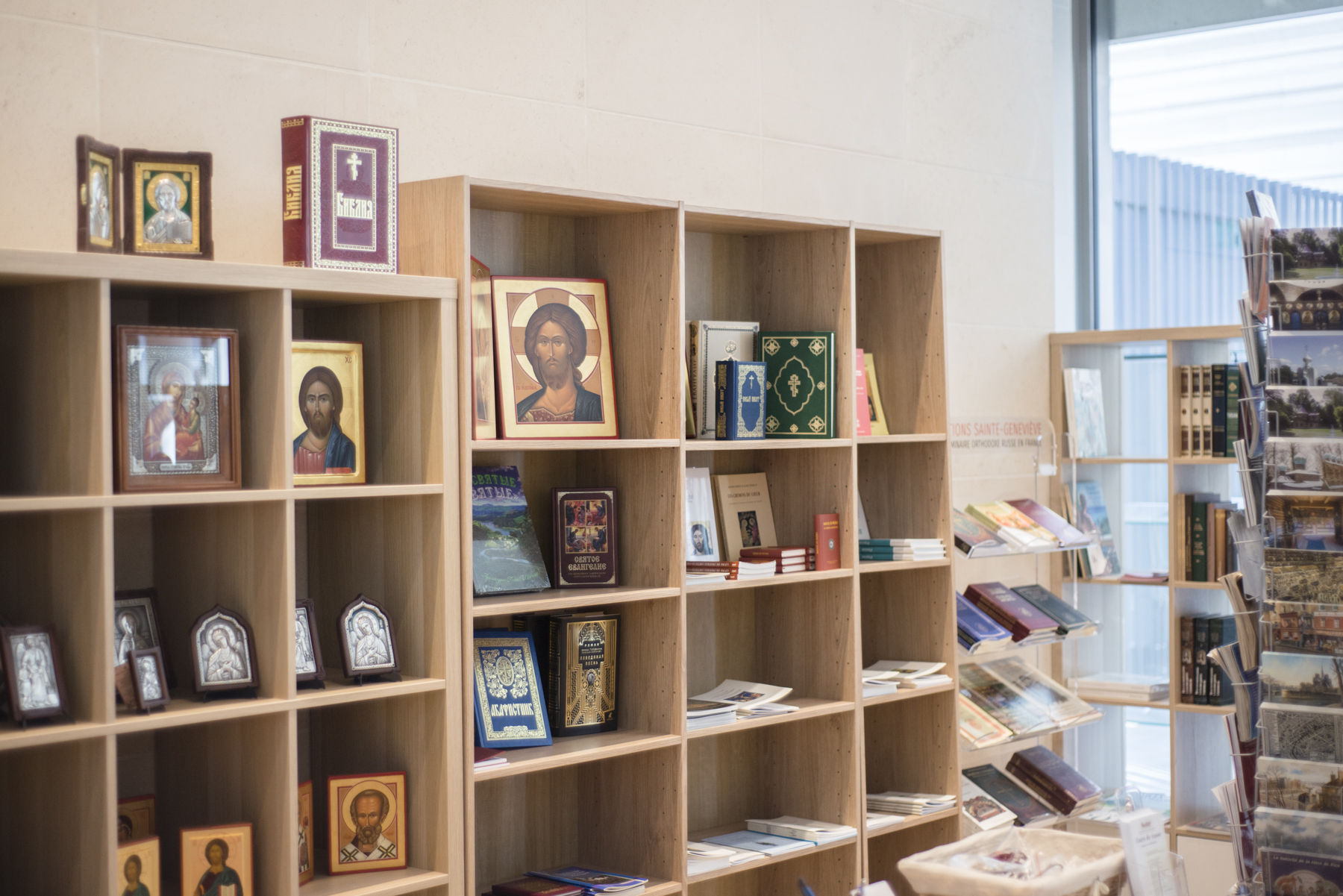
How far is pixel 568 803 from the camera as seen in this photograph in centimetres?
334

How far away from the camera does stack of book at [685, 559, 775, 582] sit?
10.7ft

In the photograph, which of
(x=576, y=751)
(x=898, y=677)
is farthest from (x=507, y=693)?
(x=898, y=677)

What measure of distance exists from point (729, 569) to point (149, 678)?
141cm

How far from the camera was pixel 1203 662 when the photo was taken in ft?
14.6

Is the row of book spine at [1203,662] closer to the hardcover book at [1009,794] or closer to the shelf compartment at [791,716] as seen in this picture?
the hardcover book at [1009,794]

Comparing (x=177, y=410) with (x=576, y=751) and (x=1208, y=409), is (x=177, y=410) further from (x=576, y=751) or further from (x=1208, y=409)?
(x=1208, y=409)

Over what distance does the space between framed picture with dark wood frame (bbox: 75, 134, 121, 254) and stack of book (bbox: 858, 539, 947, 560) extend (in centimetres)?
208

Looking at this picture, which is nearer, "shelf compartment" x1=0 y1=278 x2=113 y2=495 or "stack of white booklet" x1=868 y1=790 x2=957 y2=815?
"shelf compartment" x1=0 y1=278 x2=113 y2=495

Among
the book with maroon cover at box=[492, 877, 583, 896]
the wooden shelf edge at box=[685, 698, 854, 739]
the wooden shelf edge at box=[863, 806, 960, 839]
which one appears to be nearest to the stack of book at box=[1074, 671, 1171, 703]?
the wooden shelf edge at box=[863, 806, 960, 839]

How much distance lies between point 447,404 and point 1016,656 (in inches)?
101

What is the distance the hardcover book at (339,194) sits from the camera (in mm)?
2566

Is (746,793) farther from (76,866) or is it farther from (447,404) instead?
→ (76,866)

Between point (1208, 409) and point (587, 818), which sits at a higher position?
point (1208, 409)

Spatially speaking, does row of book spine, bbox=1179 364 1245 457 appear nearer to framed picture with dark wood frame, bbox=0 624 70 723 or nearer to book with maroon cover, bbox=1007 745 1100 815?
book with maroon cover, bbox=1007 745 1100 815
